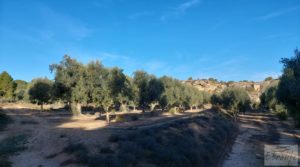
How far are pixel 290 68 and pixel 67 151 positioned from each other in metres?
21.1

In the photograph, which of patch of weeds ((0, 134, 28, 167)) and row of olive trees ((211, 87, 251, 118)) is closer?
patch of weeds ((0, 134, 28, 167))

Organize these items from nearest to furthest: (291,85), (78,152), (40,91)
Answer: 1. (78,152)
2. (291,85)
3. (40,91)

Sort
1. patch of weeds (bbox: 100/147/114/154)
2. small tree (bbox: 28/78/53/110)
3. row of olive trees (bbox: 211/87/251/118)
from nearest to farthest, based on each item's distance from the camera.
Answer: patch of weeds (bbox: 100/147/114/154)
small tree (bbox: 28/78/53/110)
row of olive trees (bbox: 211/87/251/118)

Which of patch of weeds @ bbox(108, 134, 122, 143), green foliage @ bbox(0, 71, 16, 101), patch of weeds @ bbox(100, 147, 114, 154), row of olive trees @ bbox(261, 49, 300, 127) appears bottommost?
patch of weeds @ bbox(100, 147, 114, 154)

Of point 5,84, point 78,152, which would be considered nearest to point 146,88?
point 78,152

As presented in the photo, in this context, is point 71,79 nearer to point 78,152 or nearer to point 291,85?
point 78,152

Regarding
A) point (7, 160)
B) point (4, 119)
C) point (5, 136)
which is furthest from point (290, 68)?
point (4, 119)

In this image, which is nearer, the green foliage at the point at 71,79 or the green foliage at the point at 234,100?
the green foliage at the point at 71,79

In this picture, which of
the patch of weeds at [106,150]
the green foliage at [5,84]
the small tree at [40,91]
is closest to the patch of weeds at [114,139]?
the patch of weeds at [106,150]

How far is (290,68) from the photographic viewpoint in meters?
26.2

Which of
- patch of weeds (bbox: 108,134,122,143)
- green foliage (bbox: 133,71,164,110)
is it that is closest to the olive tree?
green foliage (bbox: 133,71,164,110)

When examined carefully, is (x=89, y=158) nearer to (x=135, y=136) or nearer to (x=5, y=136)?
(x=135, y=136)

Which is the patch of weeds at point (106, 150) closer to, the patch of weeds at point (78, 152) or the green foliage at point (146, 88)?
the patch of weeds at point (78, 152)

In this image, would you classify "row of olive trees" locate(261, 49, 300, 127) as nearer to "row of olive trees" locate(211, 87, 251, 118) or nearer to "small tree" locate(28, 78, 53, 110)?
"row of olive trees" locate(211, 87, 251, 118)
